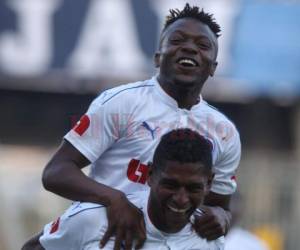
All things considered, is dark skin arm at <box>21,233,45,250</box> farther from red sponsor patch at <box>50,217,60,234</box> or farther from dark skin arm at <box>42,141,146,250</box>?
dark skin arm at <box>42,141,146,250</box>

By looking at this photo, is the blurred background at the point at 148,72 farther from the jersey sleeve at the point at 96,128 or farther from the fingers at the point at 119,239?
the fingers at the point at 119,239

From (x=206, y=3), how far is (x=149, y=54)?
1.15m

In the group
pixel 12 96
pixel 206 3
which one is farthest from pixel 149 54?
pixel 12 96

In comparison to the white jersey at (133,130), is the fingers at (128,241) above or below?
below

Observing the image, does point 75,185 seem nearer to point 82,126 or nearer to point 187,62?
point 82,126

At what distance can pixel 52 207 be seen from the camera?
53.8ft

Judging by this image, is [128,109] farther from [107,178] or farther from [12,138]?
[12,138]

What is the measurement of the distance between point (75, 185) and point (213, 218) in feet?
2.03

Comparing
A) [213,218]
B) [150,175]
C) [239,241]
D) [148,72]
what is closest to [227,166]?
[213,218]

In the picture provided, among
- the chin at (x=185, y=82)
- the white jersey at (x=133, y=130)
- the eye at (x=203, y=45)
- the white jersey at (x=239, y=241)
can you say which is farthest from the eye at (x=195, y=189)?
the white jersey at (x=239, y=241)

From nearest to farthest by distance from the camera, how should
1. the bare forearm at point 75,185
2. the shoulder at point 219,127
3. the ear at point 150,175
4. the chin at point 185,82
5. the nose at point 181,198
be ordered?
the nose at point 181,198 < the ear at point 150,175 < the bare forearm at point 75,185 < the chin at point 185,82 < the shoulder at point 219,127

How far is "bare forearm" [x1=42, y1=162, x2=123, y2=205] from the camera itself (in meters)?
5.00

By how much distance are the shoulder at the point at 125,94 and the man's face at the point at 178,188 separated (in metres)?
0.44

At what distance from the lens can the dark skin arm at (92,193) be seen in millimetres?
4918
